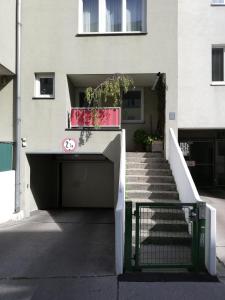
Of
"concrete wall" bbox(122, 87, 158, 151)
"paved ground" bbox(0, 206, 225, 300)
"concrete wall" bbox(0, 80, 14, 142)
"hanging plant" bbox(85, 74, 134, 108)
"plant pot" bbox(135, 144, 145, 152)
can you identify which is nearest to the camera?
"paved ground" bbox(0, 206, 225, 300)

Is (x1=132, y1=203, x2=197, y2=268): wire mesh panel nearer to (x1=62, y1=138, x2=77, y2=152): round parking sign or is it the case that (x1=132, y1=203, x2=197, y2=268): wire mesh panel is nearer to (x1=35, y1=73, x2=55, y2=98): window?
(x1=62, y1=138, x2=77, y2=152): round parking sign

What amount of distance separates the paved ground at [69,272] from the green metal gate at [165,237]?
0.58 meters

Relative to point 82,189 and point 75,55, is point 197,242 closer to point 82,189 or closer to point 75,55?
point 75,55

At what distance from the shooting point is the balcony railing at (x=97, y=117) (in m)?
13.5

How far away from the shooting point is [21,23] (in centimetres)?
1382

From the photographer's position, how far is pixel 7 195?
509 inches

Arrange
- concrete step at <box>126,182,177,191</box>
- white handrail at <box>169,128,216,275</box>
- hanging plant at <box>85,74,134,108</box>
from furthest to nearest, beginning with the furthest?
1. hanging plant at <box>85,74,134,108</box>
2. concrete step at <box>126,182,177,191</box>
3. white handrail at <box>169,128,216,275</box>

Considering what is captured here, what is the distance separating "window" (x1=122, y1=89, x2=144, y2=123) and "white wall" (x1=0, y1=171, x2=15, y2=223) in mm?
4768

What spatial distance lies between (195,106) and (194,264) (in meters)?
7.75

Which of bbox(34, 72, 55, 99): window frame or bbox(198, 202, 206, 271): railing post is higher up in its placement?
bbox(34, 72, 55, 99): window frame

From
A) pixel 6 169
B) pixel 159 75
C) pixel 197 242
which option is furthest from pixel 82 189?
pixel 197 242

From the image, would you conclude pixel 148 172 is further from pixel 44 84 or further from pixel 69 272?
pixel 44 84

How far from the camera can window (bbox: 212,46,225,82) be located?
14.2m

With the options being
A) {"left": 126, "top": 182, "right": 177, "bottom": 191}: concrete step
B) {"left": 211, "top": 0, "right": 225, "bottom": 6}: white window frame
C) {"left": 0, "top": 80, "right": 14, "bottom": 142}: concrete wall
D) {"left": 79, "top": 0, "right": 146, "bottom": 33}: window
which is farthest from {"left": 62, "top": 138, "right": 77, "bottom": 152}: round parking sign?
{"left": 211, "top": 0, "right": 225, "bottom": 6}: white window frame
